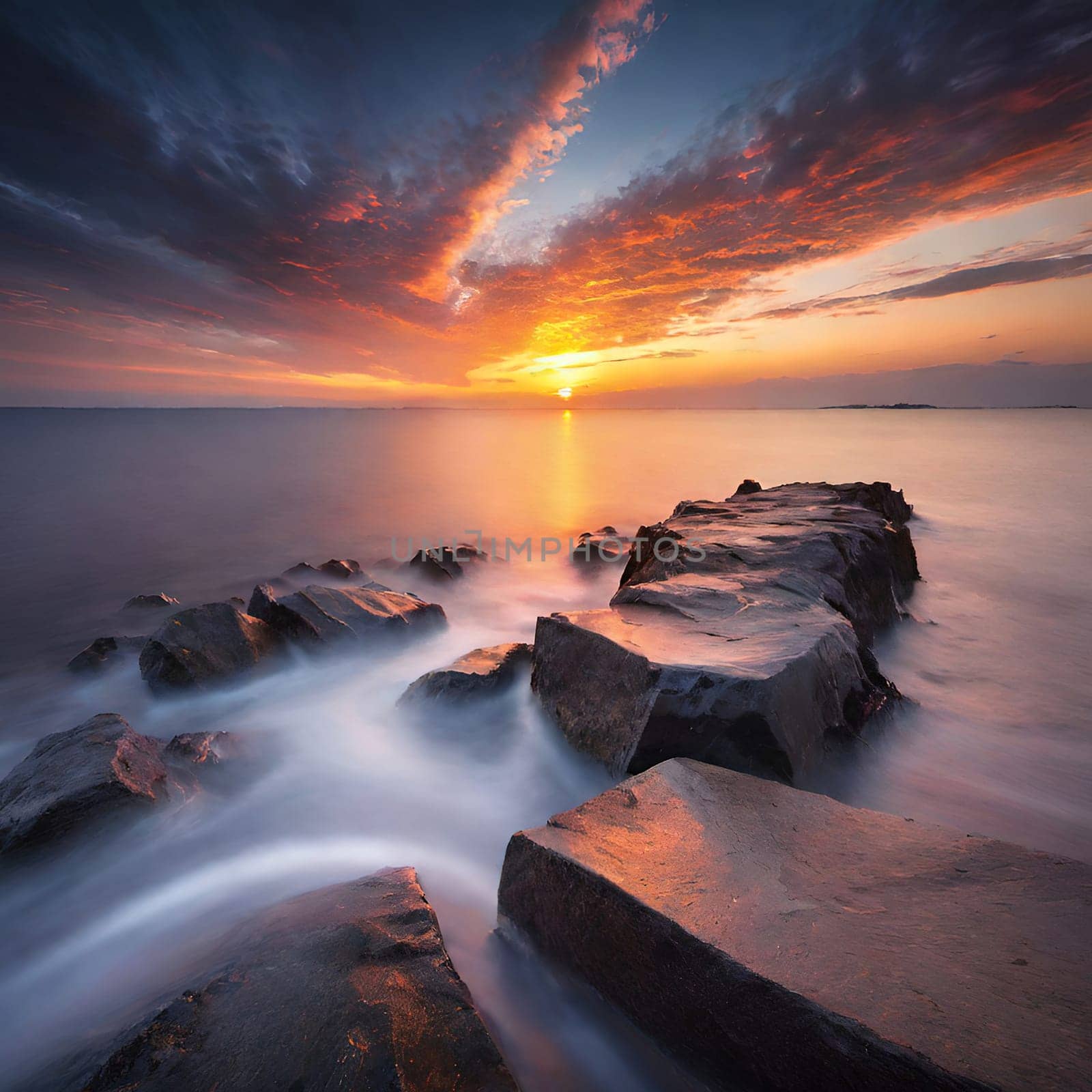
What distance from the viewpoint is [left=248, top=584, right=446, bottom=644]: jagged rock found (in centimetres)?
565

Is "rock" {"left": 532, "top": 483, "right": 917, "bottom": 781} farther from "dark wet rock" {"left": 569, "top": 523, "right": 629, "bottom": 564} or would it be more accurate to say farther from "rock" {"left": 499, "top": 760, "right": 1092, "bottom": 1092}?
"dark wet rock" {"left": 569, "top": 523, "right": 629, "bottom": 564}

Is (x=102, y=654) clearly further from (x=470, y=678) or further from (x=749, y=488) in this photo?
(x=749, y=488)

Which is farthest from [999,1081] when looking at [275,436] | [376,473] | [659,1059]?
[275,436]

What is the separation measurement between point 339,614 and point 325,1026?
482cm

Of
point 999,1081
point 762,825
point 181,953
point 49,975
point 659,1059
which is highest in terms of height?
point 999,1081

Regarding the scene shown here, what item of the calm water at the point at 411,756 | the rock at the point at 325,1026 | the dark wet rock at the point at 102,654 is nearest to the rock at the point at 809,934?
the calm water at the point at 411,756

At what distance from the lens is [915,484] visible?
1792 cm

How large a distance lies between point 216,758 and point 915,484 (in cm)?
2160

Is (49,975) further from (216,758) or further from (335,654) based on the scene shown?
(335,654)

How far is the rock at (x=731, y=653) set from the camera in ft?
8.82

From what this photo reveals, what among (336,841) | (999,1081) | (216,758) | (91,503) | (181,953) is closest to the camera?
(999,1081)

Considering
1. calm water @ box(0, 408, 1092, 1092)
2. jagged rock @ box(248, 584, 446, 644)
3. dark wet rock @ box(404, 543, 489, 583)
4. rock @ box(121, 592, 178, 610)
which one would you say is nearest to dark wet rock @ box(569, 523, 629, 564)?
calm water @ box(0, 408, 1092, 1092)

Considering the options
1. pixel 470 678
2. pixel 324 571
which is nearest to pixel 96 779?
pixel 470 678

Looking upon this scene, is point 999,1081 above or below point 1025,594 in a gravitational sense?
above
